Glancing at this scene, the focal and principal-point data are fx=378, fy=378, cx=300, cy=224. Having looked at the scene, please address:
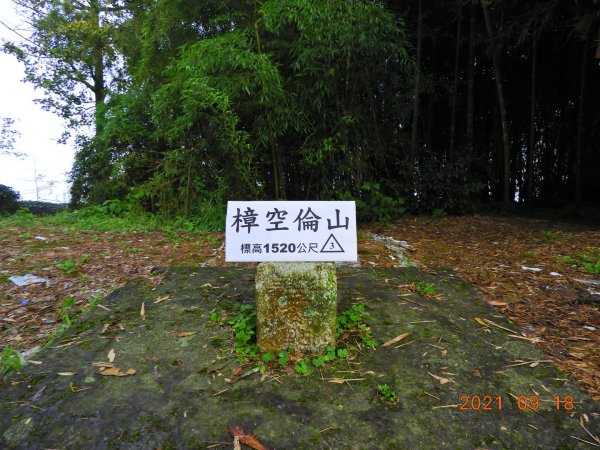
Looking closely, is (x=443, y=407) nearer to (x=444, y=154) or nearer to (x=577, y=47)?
(x=444, y=154)

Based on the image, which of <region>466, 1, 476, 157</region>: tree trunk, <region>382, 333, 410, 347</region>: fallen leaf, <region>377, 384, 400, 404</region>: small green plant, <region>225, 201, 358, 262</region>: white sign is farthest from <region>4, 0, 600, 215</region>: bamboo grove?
<region>377, 384, 400, 404</region>: small green plant

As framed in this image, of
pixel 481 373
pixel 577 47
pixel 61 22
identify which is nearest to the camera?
pixel 481 373

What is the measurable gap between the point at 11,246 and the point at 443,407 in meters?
4.92

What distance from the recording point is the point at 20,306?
2781 millimetres

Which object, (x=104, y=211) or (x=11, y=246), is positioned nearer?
(x=11, y=246)

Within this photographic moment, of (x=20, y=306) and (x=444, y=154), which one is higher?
(x=444, y=154)

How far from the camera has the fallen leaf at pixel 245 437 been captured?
1.44m

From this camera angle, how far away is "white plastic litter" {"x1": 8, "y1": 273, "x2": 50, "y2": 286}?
320 centimetres

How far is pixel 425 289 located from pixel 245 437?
5.85 ft

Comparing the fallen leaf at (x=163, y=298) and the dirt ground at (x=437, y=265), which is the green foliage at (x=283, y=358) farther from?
the dirt ground at (x=437, y=265)

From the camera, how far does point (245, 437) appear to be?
4.85 ft

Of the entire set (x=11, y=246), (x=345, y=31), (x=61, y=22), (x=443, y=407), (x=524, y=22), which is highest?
(x=61, y=22)

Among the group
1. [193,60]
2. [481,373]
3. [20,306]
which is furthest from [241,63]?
[481,373]
